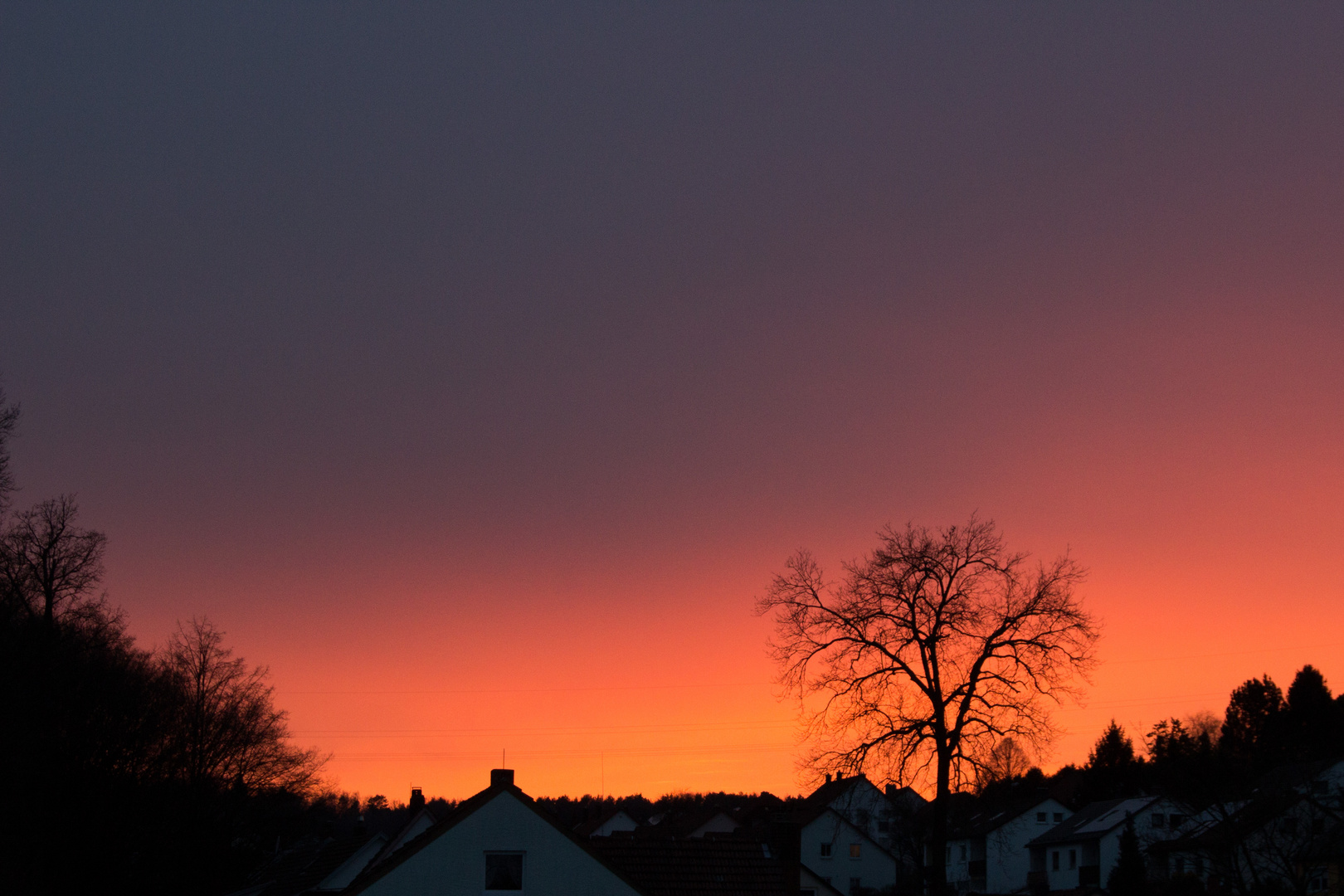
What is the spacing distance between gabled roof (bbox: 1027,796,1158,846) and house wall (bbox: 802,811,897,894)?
11597 millimetres

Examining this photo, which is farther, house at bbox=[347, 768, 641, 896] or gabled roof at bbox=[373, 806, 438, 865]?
gabled roof at bbox=[373, 806, 438, 865]

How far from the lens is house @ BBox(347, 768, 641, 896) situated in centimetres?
3250

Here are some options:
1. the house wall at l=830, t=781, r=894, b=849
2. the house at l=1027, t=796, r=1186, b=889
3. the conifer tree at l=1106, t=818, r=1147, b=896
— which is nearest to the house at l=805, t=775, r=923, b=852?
the house wall at l=830, t=781, r=894, b=849

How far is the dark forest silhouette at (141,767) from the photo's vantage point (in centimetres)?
4256

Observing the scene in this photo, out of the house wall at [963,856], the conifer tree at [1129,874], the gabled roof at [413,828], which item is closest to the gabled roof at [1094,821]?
the house wall at [963,856]

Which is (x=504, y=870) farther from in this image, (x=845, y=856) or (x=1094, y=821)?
(x=1094, y=821)

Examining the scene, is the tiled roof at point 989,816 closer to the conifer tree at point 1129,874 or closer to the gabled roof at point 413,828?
the conifer tree at point 1129,874

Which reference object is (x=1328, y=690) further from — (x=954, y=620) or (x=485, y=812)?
(x=485, y=812)

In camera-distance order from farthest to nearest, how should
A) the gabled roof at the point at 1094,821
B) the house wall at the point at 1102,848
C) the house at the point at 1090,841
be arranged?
1. the gabled roof at the point at 1094,821
2. the house at the point at 1090,841
3. the house wall at the point at 1102,848

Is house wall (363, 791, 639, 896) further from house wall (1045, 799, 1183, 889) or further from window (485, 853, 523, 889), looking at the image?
house wall (1045, 799, 1183, 889)

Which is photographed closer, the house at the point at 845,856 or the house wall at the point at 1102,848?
the house wall at the point at 1102,848

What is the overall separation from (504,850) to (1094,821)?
229 ft

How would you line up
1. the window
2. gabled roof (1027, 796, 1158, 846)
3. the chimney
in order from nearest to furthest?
the window, the chimney, gabled roof (1027, 796, 1158, 846)

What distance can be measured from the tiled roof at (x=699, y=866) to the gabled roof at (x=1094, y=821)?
54.3 meters
